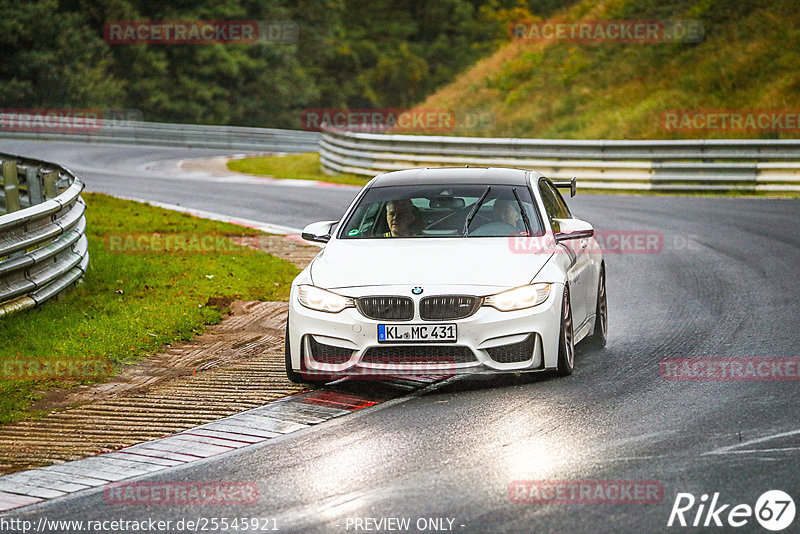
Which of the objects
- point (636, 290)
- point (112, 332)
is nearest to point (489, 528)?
point (112, 332)

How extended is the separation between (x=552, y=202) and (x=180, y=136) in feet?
118

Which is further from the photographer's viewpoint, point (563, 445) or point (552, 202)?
point (552, 202)

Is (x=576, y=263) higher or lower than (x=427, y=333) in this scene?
higher

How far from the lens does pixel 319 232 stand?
9.50 metres

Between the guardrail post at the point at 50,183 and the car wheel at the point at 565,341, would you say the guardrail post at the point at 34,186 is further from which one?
the car wheel at the point at 565,341

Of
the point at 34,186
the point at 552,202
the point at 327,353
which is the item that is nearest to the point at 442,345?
the point at 327,353

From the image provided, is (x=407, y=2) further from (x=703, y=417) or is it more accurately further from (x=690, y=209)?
(x=703, y=417)

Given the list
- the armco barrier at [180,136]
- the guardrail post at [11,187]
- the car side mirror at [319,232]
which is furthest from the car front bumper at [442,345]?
the armco barrier at [180,136]

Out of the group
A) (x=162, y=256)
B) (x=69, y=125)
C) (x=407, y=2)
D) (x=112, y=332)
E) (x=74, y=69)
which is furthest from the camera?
(x=407, y=2)

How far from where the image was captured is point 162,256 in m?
14.6

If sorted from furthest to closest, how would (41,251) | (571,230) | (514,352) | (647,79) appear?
(647,79)
(41,251)
(571,230)
(514,352)

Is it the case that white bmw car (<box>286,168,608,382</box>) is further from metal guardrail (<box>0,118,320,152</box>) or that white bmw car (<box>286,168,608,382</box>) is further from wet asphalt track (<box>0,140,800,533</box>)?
metal guardrail (<box>0,118,320,152</box>)

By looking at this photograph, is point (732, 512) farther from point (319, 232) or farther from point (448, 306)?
point (319, 232)

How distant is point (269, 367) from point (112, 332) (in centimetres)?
178
